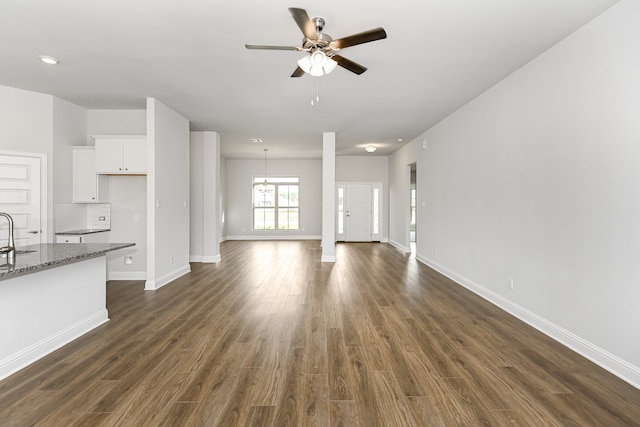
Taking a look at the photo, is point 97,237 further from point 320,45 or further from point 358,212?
point 358,212

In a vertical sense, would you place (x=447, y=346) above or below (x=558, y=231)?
below

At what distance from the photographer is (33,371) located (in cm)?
232

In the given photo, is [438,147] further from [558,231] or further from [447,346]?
[447,346]

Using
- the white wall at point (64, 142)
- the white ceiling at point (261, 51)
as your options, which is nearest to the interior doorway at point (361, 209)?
the white ceiling at point (261, 51)

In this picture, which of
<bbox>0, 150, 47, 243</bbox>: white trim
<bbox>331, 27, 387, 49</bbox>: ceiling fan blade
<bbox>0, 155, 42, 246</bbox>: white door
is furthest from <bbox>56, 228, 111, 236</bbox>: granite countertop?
<bbox>331, 27, 387, 49</bbox>: ceiling fan blade

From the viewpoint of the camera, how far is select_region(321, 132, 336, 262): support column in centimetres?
670

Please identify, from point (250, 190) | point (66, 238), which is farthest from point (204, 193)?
point (250, 190)

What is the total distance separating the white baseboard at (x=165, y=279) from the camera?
4508mm

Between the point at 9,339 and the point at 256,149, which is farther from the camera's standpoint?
the point at 256,149

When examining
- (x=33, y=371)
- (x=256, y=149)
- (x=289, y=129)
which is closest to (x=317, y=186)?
(x=256, y=149)

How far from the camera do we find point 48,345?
8.49 feet

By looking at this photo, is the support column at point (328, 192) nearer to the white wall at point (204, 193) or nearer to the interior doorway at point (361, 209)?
the white wall at point (204, 193)

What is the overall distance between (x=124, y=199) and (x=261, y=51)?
3507 millimetres

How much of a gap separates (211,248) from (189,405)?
497 centimetres
